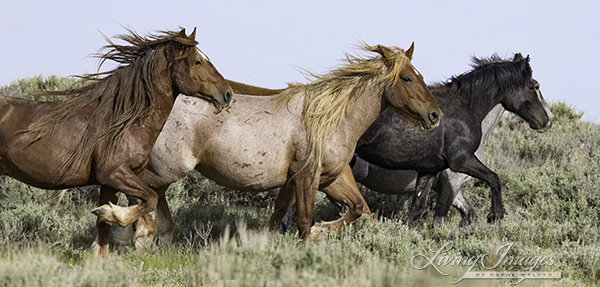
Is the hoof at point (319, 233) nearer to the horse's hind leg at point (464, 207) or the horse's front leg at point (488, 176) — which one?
the horse's front leg at point (488, 176)

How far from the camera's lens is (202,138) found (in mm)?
5094

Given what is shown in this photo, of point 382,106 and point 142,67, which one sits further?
point 382,106

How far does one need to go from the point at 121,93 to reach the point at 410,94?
8.89 feet

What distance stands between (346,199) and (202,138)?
183 centimetres

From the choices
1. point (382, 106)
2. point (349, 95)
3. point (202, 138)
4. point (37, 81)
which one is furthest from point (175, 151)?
point (37, 81)

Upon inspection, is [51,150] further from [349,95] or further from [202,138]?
[349,95]

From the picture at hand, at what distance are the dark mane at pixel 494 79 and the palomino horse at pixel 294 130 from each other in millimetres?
2161

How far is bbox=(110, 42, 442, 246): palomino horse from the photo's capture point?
5.06m

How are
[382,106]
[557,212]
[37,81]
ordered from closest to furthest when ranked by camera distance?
1. [382,106]
2. [557,212]
3. [37,81]

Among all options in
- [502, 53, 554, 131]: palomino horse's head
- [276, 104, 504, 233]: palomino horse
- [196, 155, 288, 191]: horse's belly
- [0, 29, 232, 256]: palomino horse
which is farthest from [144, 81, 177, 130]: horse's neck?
[502, 53, 554, 131]: palomino horse's head

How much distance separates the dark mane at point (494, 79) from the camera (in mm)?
7227

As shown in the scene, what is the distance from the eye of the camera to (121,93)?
14.7 feet

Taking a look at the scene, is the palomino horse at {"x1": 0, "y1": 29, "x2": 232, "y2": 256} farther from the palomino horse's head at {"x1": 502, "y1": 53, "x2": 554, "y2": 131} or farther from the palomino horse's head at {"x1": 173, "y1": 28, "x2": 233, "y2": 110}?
the palomino horse's head at {"x1": 502, "y1": 53, "x2": 554, "y2": 131}

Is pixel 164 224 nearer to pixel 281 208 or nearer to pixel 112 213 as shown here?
pixel 281 208
